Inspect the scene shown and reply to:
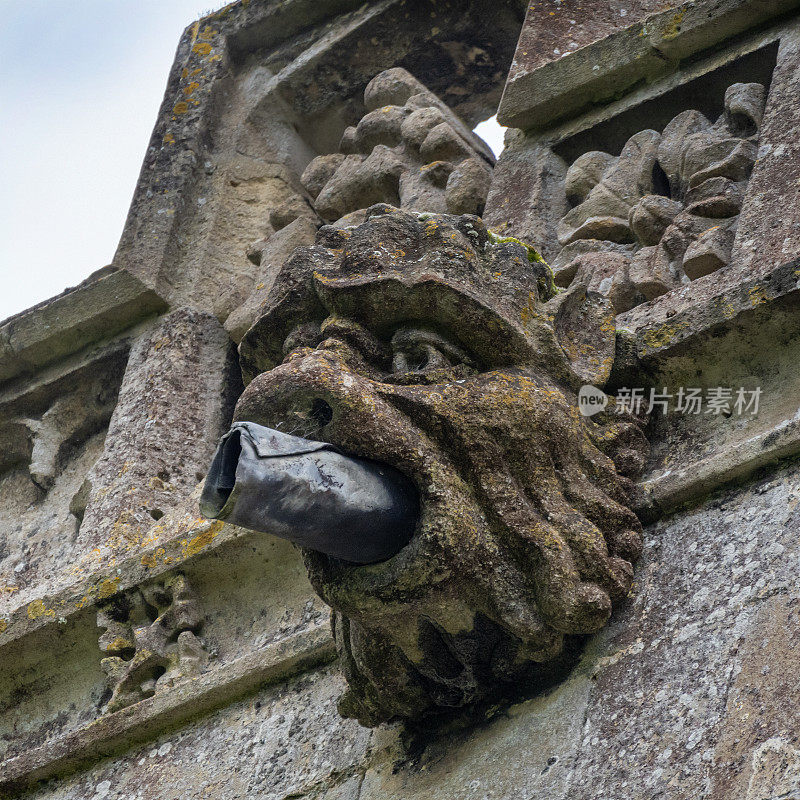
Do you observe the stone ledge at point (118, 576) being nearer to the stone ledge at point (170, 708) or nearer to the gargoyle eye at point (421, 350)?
the stone ledge at point (170, 708)

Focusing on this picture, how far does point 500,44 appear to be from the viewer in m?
5.50

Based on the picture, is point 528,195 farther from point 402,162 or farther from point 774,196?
point 774,196

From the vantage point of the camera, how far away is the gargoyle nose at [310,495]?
2404mm

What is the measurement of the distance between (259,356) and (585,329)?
0.74 metres

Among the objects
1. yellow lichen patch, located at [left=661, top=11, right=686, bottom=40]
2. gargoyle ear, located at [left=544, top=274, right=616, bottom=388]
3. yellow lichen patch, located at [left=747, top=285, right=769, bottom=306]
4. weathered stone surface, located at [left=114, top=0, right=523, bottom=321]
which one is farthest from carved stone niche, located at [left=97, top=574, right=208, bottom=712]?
yellow lichen patch, located at [left=661, top=11, right=686, bottom=40]

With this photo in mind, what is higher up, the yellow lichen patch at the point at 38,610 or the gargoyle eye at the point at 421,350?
the gargoyle eye at the point at 421,350

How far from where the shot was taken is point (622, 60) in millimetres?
4250

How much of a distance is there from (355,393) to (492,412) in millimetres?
292

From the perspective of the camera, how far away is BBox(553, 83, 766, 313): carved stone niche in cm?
351

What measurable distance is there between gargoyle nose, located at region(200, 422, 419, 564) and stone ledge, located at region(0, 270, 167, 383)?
238 centimetres

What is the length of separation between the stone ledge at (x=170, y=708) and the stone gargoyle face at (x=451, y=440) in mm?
320

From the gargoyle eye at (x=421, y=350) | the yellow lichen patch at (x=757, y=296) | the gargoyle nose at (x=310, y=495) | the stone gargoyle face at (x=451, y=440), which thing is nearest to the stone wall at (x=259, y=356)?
the yellow lichen patch at (x=757, y=296)

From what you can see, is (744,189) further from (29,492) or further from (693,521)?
(29,492)

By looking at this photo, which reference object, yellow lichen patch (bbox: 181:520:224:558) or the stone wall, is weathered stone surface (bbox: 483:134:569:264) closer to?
the stone wall
